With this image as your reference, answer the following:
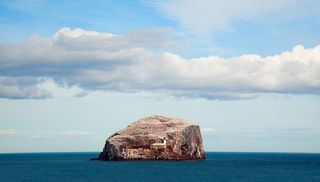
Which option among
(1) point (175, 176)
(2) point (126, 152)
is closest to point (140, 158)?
(2) point (126, 152)

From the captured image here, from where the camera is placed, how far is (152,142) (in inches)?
7279

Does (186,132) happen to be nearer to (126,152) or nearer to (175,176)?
(126,152)

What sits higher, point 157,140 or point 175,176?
point 157,140

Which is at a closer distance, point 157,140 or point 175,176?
point 175,176

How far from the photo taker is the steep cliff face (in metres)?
186

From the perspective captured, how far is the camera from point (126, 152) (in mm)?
187875

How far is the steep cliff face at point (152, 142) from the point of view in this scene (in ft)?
609

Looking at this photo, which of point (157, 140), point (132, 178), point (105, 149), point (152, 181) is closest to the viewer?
point (152, 181)

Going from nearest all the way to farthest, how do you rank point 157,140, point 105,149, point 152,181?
point 152,181
point 157,140
point 105,149

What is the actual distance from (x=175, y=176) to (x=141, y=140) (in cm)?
6032

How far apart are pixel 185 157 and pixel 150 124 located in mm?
17754

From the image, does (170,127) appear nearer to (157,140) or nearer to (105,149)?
(157,140)

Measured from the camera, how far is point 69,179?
397 feet

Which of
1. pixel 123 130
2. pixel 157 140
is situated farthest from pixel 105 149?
pixel 157 140
